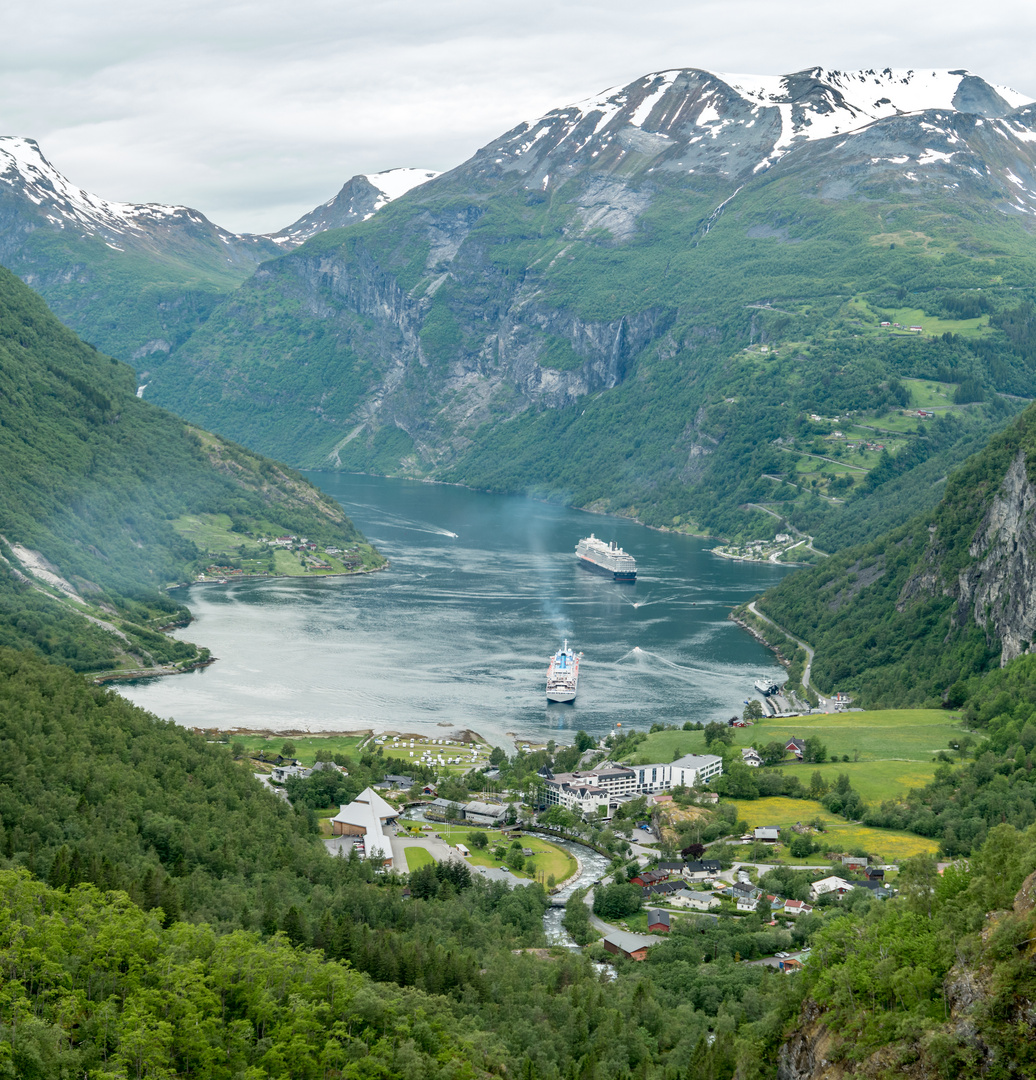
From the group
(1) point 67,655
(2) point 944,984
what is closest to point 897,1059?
(2) point 944,984

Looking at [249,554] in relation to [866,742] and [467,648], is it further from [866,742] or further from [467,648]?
[866,742]

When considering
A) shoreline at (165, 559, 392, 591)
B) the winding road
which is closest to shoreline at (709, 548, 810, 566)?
the winding road

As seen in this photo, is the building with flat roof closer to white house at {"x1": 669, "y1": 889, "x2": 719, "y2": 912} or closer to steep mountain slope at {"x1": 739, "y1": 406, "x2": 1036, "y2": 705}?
white house at {"x1": 669, "y1": 889, "x2": 719, "y2": 912}

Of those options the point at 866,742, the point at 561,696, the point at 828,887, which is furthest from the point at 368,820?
the point at 561,696

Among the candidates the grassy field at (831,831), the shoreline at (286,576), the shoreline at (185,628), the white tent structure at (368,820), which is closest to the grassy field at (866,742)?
the grassy field at (831,831)

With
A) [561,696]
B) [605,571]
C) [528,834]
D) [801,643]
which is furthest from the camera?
[605,571]

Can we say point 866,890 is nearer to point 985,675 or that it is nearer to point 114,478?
point 985,675
